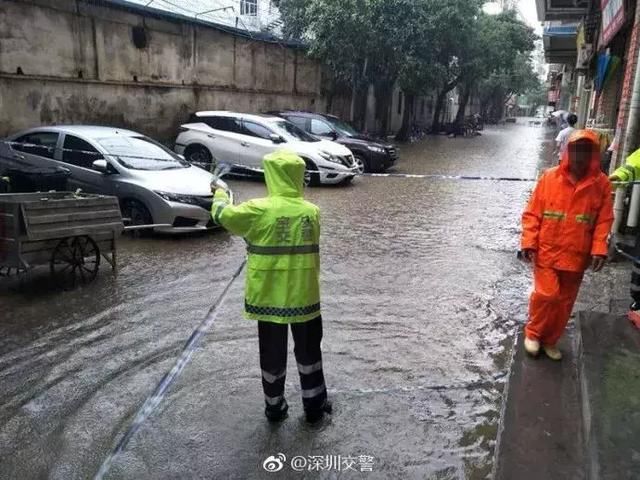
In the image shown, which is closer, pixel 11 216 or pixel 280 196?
pixel 280 196

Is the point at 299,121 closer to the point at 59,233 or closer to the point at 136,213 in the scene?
the point at 136,213

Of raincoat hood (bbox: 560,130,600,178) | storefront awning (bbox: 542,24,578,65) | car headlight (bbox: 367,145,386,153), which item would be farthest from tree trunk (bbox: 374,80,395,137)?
raincoat hood (bbox: 560,130,600,178)

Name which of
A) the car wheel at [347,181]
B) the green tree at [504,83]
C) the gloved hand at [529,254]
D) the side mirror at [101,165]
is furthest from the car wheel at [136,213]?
the green tree at [504,83]

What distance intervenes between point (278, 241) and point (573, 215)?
6.17 ft

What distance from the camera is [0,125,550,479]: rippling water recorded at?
11.0 ft

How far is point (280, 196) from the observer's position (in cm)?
337

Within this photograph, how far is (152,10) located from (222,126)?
404 cm

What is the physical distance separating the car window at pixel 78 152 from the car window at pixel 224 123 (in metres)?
5.51

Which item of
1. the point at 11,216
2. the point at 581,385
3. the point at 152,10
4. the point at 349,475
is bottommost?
the point at 349,475

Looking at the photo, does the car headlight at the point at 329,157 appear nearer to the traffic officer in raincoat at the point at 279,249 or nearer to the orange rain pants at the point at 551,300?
the orange rain pants at the point at 551,300

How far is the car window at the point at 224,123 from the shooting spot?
13672 mm

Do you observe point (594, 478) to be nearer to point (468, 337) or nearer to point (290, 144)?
point (468, 337)

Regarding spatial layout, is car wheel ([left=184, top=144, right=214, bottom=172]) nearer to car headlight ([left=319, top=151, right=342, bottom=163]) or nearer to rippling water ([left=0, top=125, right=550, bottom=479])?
car headlight ([left=319, top=151, right=342, bottom=163])

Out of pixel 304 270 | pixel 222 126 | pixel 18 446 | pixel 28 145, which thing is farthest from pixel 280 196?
pixel 222 126
